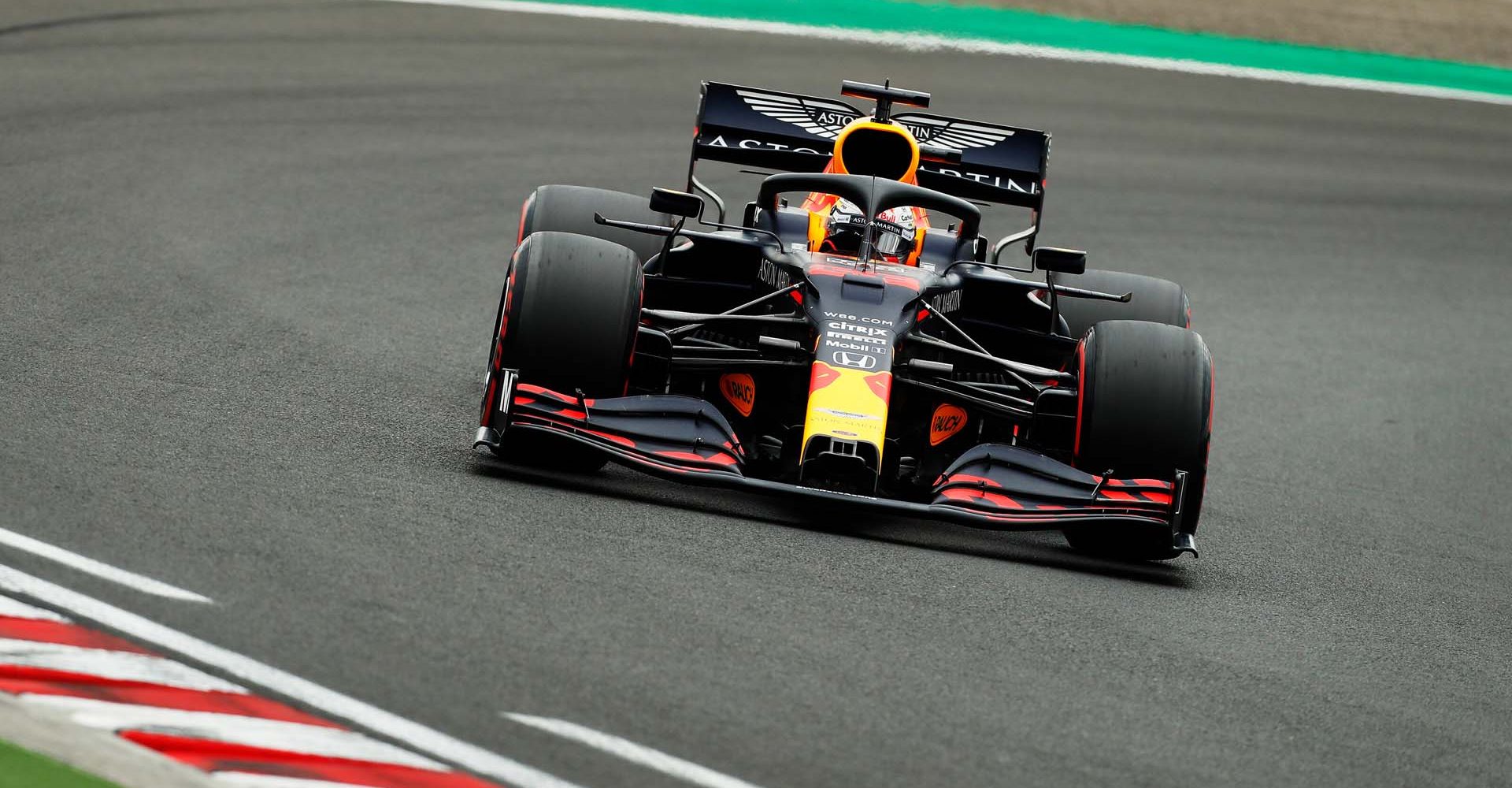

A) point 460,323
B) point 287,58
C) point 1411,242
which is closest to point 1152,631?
point 460,323

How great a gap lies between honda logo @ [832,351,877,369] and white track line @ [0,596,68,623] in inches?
135

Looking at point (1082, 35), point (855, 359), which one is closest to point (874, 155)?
point (855, 359)

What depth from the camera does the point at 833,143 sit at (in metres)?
9.88

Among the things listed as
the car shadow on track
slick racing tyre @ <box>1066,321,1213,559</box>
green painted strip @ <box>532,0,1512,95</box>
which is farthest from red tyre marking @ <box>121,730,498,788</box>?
green painted strip @ <box>532,0,1512,95</box>

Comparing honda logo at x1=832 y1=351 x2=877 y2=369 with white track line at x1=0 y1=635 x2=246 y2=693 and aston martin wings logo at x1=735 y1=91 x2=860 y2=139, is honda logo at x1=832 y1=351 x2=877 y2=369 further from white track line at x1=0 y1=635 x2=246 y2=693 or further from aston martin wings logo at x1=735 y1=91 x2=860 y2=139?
white track line at x1=0 y1=635 x2=246 y2=693

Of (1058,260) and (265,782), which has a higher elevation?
(1058,260)

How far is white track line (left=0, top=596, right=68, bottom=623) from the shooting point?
509cm

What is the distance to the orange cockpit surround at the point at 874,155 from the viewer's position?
366 inches

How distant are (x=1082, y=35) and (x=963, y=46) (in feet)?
5.42

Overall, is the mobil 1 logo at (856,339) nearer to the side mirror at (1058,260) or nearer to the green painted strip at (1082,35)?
the side mirror at (1058,260)

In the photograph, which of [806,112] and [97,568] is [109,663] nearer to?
[97,568]

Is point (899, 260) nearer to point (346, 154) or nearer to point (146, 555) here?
point (146, 555)

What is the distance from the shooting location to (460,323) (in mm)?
11164

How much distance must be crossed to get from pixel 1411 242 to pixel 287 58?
35.4 ft
